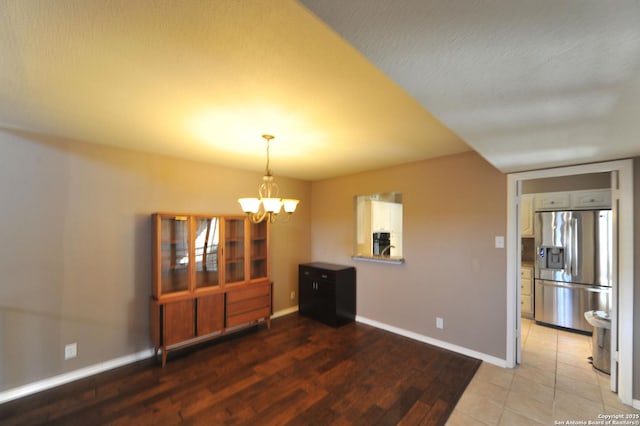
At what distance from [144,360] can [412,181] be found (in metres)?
3.88

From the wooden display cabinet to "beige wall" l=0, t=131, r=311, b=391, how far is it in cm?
26

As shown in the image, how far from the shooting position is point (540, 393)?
2.39 metres

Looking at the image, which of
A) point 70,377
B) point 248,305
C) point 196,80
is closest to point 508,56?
point 196,80

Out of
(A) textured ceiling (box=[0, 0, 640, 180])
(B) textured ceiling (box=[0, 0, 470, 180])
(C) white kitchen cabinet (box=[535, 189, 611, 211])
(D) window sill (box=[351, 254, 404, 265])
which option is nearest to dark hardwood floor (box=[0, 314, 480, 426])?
(D) window sill (box=[351, 254, 404, 265])

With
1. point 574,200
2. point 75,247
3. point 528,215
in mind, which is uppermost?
point 574,200

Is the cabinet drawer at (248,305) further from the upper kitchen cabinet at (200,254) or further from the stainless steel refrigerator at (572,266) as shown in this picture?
the stainless steel refrigerator at (572,266)

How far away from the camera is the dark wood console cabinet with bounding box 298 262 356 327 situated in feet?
12.9

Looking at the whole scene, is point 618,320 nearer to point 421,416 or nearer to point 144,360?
point 421,416

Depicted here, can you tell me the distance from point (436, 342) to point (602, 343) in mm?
1573

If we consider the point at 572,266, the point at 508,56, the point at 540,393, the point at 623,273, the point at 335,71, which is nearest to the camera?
the point at 508,56

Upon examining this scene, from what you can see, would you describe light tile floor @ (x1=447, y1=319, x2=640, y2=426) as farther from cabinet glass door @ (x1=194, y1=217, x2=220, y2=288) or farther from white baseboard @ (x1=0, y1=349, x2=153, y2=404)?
white baseboard @ (x1=0, y1=349, x2=153, y2=404)

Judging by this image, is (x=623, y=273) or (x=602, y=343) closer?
(x=623, y=273)

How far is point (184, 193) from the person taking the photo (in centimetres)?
342

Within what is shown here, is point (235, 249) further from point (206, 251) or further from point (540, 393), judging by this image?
point (540, 393)
